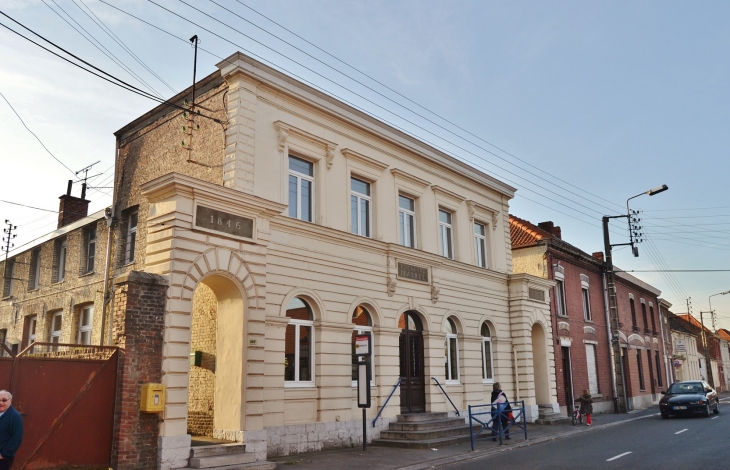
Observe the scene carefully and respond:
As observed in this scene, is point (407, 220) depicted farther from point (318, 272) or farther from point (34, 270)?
point (34, 270)

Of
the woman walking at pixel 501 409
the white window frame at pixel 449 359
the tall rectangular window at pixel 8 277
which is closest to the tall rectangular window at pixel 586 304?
the white window frame at pixel 449 359

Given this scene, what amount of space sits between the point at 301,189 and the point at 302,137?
1383mm

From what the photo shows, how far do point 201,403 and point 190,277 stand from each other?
355cm

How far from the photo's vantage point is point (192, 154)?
50.8 feet

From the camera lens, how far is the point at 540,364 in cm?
2473

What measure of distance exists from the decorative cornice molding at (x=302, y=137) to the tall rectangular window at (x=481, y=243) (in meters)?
8.45

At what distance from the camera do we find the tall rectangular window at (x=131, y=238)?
55.3 feet

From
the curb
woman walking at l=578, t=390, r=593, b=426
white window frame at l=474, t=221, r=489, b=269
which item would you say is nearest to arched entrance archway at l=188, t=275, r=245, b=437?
the curb

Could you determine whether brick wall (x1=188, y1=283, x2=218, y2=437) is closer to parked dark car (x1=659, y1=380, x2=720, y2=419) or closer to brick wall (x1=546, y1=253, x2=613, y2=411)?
brick wall (x1=546, y1=253, x2=613, y2=411)

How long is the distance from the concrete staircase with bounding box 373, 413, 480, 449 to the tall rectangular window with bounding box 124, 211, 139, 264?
27.9 feet

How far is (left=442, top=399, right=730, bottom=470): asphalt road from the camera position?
1205 cm

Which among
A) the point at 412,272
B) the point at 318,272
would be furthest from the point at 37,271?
the point at 412,272

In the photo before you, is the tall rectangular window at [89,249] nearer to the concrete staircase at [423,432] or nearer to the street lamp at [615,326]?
the concrete staircase at [423,432]

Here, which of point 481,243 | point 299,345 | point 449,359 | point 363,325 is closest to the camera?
point 299,345
